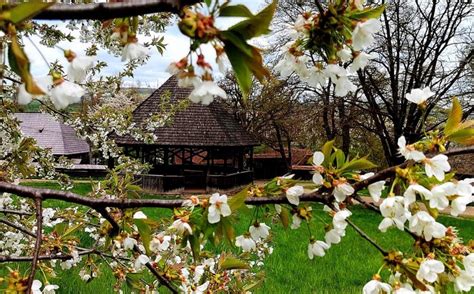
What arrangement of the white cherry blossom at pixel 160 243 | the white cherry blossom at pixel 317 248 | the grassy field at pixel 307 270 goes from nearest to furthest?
1. the white cherry blossom at pixel 317 248
2. the white cherry blossom at pixel 160 243
3. the grassy field at pixel 307 270

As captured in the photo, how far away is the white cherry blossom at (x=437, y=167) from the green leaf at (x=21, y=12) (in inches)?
23.0

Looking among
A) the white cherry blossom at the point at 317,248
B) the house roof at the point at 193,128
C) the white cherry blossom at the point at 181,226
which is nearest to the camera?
the white cherry blossom at the point at 181,226

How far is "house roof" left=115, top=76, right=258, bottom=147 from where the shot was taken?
13711 mm

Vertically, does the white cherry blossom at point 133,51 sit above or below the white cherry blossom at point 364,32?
below

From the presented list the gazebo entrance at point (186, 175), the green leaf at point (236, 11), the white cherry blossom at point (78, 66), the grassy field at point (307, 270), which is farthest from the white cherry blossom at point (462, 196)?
the gazebo entrance at point (186, 175)

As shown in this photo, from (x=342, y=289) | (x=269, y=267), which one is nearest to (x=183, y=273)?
(x=342, y=289)

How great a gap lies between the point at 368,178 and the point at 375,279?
172 millimetres

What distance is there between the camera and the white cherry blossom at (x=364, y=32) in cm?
70

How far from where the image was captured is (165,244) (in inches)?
44.8

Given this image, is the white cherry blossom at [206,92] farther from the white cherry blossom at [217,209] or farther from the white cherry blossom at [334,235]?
the white cherry blossom at [334,235]

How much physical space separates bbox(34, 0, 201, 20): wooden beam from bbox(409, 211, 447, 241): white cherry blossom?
48 cm

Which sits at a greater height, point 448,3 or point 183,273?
point 448,3

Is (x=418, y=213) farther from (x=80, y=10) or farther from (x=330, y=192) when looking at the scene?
(x=80, y=10)

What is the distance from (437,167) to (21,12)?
621mm
